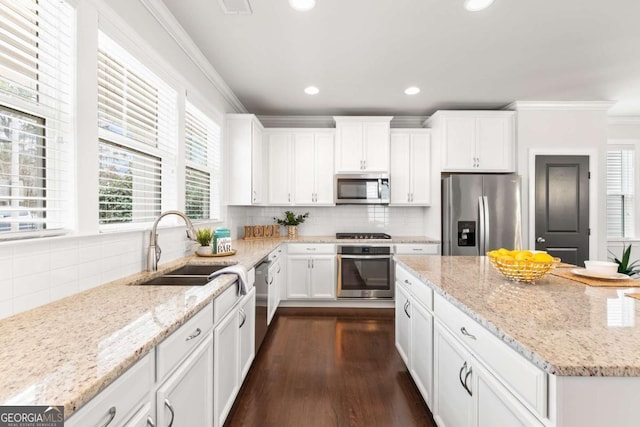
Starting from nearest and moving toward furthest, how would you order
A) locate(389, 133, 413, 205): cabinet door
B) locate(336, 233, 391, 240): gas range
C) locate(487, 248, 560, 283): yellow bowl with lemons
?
locate(487, 248, 560, 283): yellow bowl with lemons, locate(336, 233, 391, 240): gas range, locate(389, 133, 413, 205): cabinet door

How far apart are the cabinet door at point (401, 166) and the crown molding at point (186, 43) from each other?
2.20 meters

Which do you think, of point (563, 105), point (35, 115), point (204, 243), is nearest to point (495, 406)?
point (35, 115)

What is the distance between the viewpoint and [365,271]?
3840 millimetres

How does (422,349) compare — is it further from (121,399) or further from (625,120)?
(625,120)

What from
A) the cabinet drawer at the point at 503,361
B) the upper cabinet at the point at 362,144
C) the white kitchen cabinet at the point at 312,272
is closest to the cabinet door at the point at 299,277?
the white kitchen cabinet at the point at 312,272

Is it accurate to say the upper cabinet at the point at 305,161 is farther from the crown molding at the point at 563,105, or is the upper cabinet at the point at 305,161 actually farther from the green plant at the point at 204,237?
the crown molding at the point at 563,105

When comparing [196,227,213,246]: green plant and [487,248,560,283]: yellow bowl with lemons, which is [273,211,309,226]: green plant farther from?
→ [487,248,560,283]: yellow bowl with lemons

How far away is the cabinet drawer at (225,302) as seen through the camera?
1564mm

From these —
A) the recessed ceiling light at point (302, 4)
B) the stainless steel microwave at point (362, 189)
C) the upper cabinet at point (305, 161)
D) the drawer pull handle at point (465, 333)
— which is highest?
the recessed ceiling light at point (302, 4)

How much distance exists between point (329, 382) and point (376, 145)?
2902mm

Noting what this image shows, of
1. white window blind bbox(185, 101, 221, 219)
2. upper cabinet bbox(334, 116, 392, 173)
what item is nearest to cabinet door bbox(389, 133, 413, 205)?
upper cabinet bbox(334, 116, 392, 173)

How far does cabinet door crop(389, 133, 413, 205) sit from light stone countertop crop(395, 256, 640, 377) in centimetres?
244

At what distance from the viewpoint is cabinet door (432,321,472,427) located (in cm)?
130

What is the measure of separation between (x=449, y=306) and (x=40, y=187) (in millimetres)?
1901
